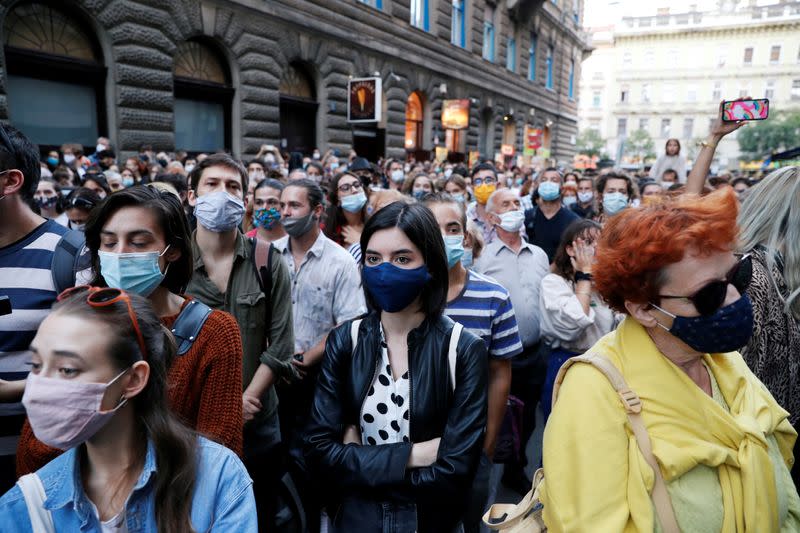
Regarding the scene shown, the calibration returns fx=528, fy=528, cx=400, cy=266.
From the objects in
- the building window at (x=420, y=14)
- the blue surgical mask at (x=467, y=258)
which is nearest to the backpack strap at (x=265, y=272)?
the blue surgical mask at (x=467, y=258)

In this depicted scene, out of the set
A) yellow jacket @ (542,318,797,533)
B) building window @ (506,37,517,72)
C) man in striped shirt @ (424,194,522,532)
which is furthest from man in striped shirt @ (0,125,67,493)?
building window @ (506,37,517,72)

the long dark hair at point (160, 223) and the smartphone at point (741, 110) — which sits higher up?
the smartphone at point (741, 110)

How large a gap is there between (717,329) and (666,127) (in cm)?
7140

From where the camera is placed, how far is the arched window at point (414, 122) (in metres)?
20.2

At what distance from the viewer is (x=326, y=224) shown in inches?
207

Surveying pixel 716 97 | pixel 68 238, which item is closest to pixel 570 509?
pixel 68 238

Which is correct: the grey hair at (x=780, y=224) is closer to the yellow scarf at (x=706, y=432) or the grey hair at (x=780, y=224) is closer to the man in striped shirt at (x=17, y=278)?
the yellow scarf at (x=706, y=432)

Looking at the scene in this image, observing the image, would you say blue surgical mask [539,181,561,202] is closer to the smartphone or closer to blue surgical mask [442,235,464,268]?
the smartphone

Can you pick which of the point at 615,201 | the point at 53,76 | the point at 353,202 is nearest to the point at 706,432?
the point at 353,202

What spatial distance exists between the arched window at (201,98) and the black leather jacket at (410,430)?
11.2 m

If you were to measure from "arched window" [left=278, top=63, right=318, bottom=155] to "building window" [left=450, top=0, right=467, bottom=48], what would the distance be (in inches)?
Answer: 344

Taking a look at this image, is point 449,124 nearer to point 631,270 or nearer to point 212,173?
point 212,173

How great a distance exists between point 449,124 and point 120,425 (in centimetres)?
2012

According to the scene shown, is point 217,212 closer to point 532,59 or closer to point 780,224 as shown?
point 780,224
